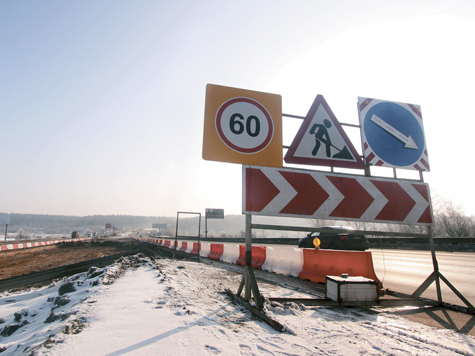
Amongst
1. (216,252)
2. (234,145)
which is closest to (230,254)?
(216,252)

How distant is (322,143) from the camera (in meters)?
4.64

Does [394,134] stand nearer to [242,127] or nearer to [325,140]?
[325,140]

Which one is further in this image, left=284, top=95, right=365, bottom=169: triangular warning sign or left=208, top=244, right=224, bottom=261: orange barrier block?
left=208, top=244, right=224, bottom=261: orange barrier block

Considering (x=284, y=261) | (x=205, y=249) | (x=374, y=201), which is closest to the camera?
(x=374, y=201)

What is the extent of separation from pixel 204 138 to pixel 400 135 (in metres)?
3.95

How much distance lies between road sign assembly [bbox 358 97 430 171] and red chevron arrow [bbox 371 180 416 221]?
0.48 m

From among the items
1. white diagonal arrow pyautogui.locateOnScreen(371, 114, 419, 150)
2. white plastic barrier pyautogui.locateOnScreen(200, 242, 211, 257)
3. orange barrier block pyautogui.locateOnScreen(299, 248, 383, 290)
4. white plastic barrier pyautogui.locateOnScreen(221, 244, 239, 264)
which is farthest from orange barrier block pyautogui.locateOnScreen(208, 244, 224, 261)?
white diagonal arrow pyautogui.locateOnScreen(371, 114, 419, 150)

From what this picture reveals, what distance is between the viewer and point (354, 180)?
4422 millimetres

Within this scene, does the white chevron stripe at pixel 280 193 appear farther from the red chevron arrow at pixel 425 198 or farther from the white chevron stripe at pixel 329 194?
the red chevron arrow at pixel 425 198

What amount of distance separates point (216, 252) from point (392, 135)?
1245 cm

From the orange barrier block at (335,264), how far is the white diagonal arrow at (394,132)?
285 centimetres

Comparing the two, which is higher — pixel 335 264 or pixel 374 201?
pixel 374 201

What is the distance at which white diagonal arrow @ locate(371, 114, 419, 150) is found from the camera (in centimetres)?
508

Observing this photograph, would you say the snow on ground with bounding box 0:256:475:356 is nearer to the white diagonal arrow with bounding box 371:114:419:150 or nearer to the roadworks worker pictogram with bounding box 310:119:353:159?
the roadworks worker pictogram with bounding box 310:119:353:159
